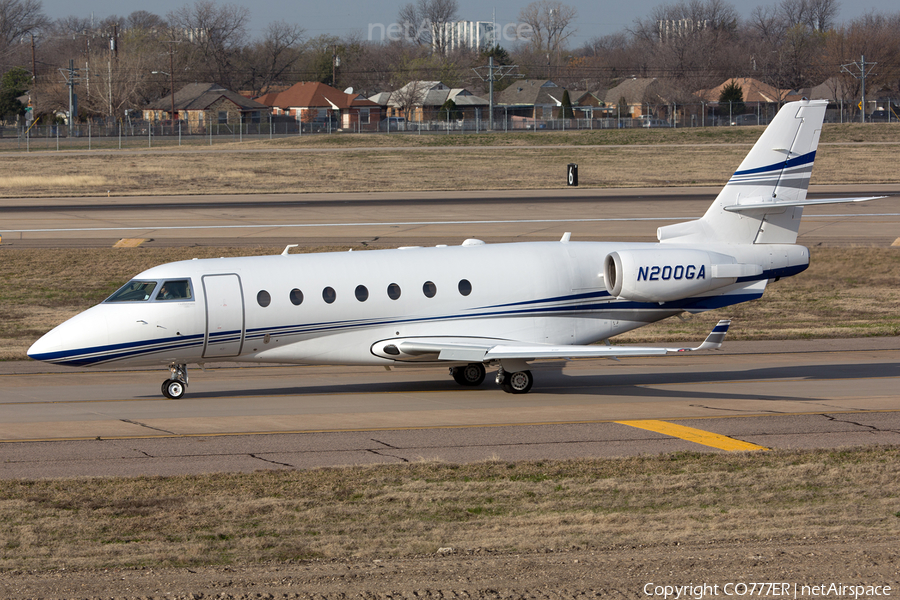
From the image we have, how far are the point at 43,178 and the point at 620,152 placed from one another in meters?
48.7

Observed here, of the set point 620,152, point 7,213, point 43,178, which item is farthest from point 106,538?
point 620,152

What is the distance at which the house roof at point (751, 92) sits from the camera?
16562 cm

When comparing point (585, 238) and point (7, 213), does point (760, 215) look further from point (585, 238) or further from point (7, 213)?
point (7, 213)

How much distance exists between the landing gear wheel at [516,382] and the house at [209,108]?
123 metres

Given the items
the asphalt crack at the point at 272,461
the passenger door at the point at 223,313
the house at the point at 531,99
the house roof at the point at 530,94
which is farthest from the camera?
the house roof at the point at 530,94

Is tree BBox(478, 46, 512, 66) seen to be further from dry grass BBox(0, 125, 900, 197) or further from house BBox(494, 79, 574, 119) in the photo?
dry grass BBox(0, 125, 900, 197)

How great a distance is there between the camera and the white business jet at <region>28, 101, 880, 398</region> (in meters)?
21.0

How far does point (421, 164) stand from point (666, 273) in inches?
2489

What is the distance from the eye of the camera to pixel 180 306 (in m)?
21.0

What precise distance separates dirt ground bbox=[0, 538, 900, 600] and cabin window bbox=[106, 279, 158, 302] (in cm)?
1056

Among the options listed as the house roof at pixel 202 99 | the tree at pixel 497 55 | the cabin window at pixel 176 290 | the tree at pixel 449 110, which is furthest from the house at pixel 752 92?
the cabin window at pixel 176 290

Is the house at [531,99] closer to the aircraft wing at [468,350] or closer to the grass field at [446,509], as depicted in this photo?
the aircraft wing at [468,350]

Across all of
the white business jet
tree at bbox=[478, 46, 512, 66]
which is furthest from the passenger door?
tree at bbox=[478, 46, 512, 66]

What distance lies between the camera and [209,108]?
144 metres
